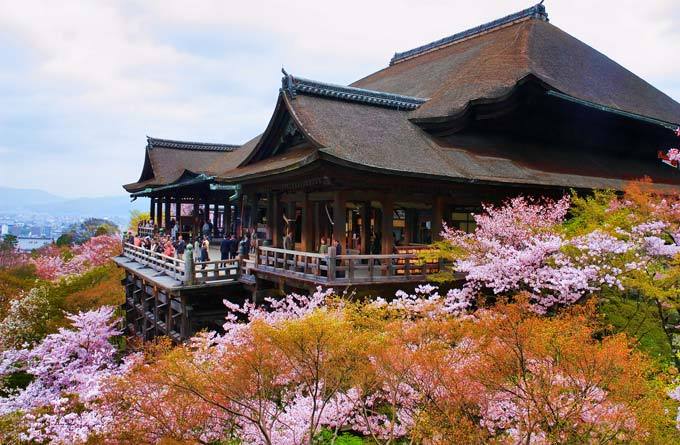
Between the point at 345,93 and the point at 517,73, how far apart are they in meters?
6.81

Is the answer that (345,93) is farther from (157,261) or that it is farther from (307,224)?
(157,261)

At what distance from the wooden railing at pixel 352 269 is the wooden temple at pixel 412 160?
1.6 inches

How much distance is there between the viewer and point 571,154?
20.4m

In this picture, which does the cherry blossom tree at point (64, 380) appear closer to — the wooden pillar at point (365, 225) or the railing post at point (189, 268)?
the railing post at point (189, 268)

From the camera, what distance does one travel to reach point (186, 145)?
34.6 m

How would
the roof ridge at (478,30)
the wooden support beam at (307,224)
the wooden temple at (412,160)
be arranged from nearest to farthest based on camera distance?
1. the wooden temple at (412,160)
2. the wooden support beam at (307,224)
3. the roof ridge at (478,30)

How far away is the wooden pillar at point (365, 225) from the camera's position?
51.7 feet

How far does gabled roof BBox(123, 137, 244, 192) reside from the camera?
101ft

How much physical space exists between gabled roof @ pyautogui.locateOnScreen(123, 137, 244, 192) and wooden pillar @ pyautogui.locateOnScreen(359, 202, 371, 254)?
48.5 feet

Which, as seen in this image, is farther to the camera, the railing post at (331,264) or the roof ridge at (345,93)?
the roof ridge at (345,93)

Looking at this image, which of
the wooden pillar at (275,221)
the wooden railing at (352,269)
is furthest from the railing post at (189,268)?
the wooden pillar at (275,221)

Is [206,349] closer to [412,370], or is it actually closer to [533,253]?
[412,370]

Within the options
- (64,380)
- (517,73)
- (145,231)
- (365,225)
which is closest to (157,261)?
(64,380)

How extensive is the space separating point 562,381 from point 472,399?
139 centimetres
